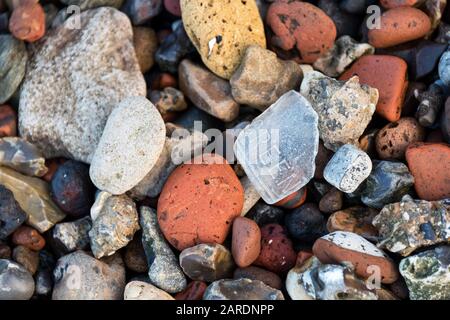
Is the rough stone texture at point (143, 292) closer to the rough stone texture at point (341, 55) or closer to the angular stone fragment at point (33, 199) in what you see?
the angular stone fragment at point (33, 199)

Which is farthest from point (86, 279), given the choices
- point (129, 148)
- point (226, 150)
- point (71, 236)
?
point (226, 150)

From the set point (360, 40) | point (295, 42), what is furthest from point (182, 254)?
point (360, 40)

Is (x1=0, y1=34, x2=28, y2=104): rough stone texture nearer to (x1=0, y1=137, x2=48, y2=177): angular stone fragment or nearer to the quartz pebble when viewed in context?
(x1=0, y1=137, x2=48, y2=177): angular stone fragment

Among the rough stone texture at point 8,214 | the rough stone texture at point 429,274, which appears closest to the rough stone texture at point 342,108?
the rough stone texture at point 429,274

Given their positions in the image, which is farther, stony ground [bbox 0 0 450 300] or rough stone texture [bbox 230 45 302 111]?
rough stone texture [bbox 230 45 302 111]

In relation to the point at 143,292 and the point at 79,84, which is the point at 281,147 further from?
the point at 79,84

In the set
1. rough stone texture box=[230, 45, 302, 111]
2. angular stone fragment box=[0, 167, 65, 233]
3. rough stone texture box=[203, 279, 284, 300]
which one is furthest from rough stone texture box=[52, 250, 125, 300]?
rough stone texture box=[230, 45, 302, 111]
